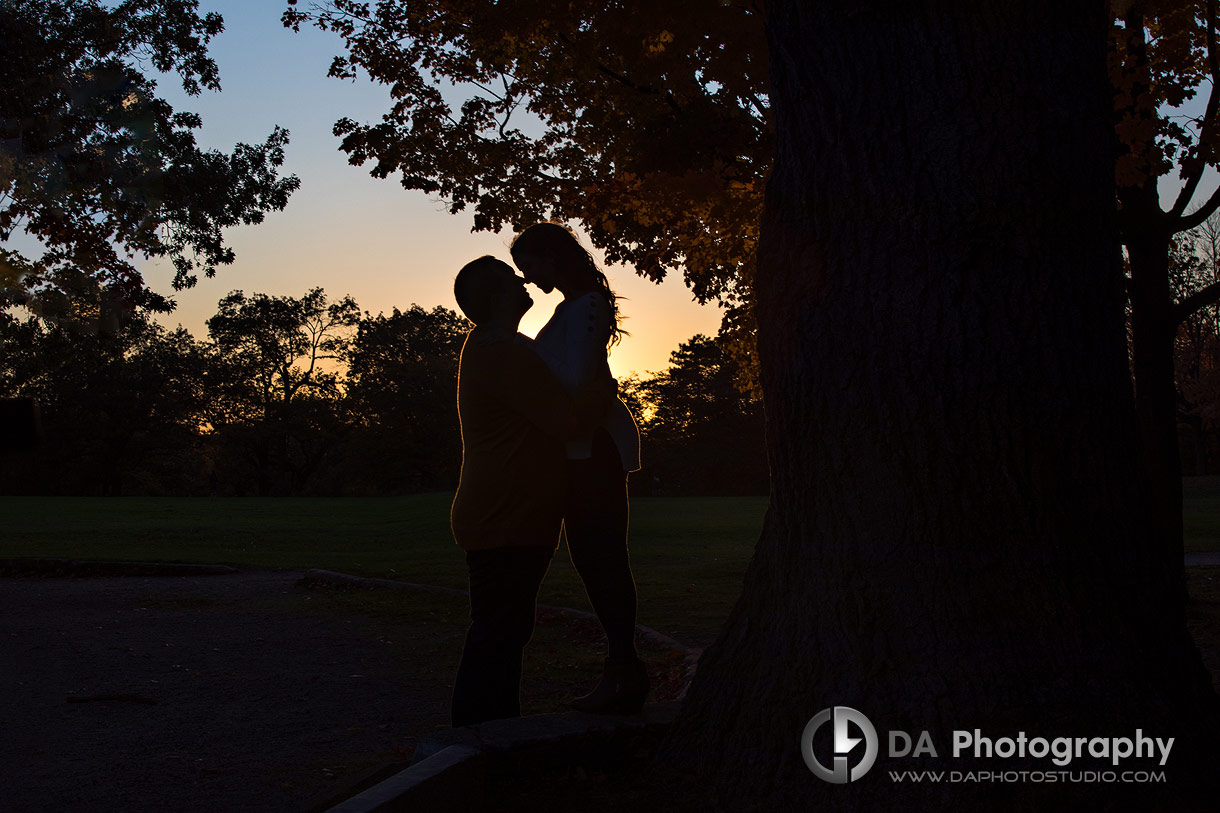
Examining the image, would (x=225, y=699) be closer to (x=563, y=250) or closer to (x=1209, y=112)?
(x=563, y=250)

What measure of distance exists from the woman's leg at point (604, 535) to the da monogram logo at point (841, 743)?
0.90 metres

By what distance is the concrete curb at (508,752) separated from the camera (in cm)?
268

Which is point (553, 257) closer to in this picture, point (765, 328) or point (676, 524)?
point (765, 328)

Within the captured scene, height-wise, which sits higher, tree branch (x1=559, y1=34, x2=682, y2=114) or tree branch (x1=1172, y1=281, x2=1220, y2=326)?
tree branch (x1=559, y1=34, x2=682, y2=114)

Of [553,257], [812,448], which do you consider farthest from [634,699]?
[553,257]

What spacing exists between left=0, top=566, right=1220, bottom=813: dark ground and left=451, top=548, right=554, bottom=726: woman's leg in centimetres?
57

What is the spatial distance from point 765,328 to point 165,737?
11.3ft

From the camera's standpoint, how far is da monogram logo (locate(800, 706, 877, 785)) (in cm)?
270

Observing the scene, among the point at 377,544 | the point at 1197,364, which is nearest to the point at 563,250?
the point at 377,544

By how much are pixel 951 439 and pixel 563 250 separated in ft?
5.41

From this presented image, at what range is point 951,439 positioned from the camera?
286cm

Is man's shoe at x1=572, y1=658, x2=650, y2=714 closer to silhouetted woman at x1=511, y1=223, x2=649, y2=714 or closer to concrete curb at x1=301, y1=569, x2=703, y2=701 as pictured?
silhouetted woman at x1=511, y1=223, x2=649, y2=714

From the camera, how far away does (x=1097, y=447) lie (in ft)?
9.37

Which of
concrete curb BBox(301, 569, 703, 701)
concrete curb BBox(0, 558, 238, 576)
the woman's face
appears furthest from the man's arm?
concrete curb BBox(0, 558, 238, 576)
